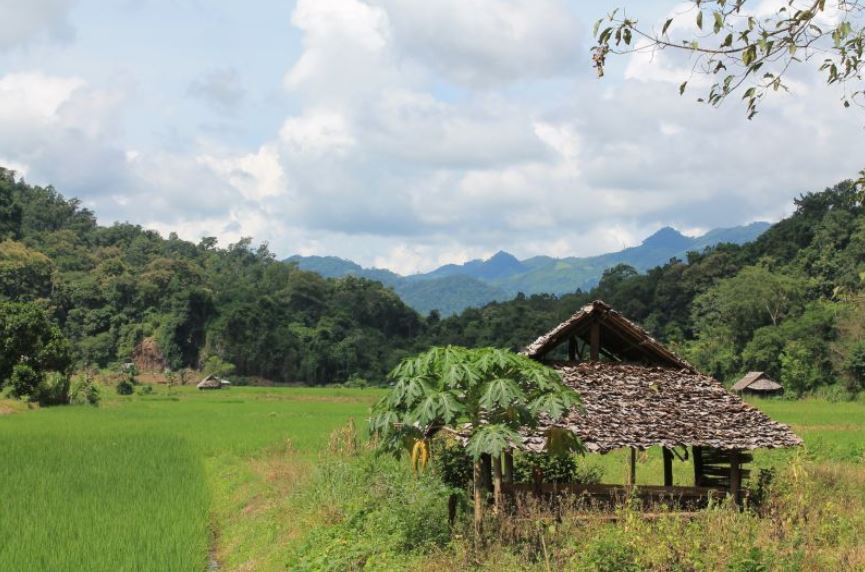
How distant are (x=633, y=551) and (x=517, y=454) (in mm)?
8328

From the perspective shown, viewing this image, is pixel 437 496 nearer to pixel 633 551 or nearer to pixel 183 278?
pixel 633 551

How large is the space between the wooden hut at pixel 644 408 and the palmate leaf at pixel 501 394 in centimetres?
263

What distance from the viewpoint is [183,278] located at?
82.2 metres

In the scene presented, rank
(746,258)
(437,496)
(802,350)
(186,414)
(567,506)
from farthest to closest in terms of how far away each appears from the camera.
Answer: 1. (746,258)
2. (802,350)
3. (186,414)
4. (567,506)
5. (437,496)

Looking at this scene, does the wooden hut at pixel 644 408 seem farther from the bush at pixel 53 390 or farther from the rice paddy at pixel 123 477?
the bush at pixel 53 390

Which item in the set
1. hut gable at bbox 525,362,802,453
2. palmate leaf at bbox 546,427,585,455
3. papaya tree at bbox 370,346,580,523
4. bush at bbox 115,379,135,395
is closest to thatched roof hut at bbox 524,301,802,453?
hut gable at bbox 525,362,802,453

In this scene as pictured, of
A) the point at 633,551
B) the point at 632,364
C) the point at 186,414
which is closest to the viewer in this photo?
the point at 633,551

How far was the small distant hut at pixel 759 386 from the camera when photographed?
5016 cm

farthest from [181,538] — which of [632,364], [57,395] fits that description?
[57,395]

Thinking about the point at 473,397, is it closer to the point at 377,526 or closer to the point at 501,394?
the point at 501,394

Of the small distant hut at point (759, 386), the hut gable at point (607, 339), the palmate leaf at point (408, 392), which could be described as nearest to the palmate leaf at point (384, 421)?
the palmate leaf at point (408, 392)

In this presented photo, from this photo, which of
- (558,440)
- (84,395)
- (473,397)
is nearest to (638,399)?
(558,440)

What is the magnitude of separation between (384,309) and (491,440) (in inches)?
3068

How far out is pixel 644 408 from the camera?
1370 cm
